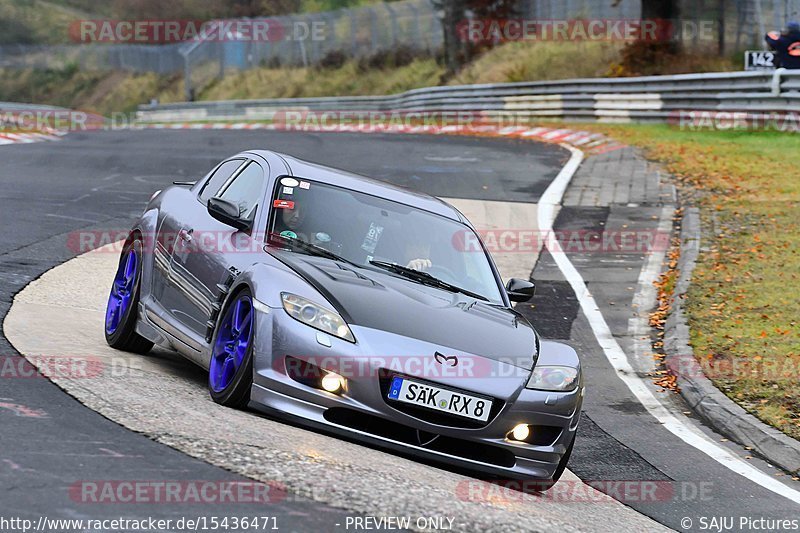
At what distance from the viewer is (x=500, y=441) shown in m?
6.45

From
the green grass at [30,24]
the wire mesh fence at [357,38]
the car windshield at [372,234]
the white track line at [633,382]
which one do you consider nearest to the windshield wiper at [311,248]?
the car windshield at [372,234]

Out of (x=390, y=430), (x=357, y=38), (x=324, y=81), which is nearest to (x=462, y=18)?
(x=357, y=38)

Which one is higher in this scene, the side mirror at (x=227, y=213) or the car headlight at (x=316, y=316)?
the side mirror at (x=227, y=213)

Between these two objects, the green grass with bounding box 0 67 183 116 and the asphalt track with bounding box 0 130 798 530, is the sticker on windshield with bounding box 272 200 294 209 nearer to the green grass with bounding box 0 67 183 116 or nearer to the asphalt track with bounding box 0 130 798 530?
the asphalt track with bounding box 0 130 798 530

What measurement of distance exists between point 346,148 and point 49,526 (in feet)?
71.8

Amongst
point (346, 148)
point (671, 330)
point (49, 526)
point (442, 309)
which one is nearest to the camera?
point (49, 526)

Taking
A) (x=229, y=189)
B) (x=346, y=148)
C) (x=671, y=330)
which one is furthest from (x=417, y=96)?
(x=229, y=189)

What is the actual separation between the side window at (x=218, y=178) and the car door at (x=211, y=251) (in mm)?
87

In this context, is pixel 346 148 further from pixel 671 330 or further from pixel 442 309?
pixel 442 309

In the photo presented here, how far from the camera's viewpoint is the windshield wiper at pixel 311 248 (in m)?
7.43

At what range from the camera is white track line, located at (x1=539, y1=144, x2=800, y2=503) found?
25.6 feet

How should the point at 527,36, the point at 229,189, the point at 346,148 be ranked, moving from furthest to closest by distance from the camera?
the point at 527,36, the point at 346,148, the point at 229,189

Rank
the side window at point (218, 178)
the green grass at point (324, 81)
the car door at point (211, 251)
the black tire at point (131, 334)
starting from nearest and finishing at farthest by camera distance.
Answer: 1. the car door at point (211, 251)
2. the black tire at point (131, 334)
3. the side window at point (218, 178)
4. the green grass at point (324, 81)

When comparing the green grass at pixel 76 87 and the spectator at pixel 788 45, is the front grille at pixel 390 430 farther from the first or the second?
the green grass at pixel 76 87
